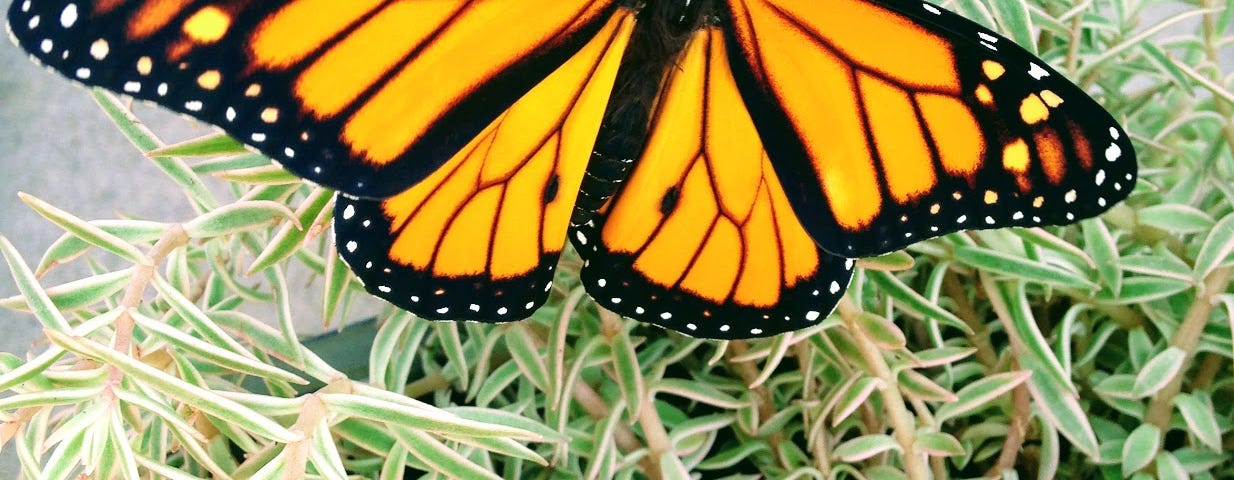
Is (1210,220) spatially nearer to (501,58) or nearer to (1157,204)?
(1157,204)

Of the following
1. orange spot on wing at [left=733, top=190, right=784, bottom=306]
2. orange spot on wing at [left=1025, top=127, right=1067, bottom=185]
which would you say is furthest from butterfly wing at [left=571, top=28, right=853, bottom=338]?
orange spot on wing at [left=1025, top=127, right=1067, bottom=185]

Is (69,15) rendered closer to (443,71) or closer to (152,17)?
(152,17)

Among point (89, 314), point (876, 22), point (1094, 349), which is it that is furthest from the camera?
point (1094, 349)

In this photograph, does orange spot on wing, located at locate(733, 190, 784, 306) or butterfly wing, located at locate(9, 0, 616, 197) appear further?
orange spot on wing, located at locate(733, 190, 784, 306)

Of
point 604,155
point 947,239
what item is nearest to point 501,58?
point 604,155

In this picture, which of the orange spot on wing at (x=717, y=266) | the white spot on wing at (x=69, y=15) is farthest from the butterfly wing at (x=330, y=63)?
the orange spot on wing at (x=717, y=266)

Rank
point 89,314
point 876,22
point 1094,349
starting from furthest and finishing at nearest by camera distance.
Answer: point 1094,349 → point 89,314 → point 876,22

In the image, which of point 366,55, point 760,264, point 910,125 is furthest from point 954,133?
point 366,55

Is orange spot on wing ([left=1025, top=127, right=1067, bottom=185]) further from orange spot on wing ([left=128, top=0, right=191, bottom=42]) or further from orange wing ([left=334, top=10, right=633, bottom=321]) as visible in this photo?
orange spot on wing ([left=128, top=0, right=191, bottom=42])
